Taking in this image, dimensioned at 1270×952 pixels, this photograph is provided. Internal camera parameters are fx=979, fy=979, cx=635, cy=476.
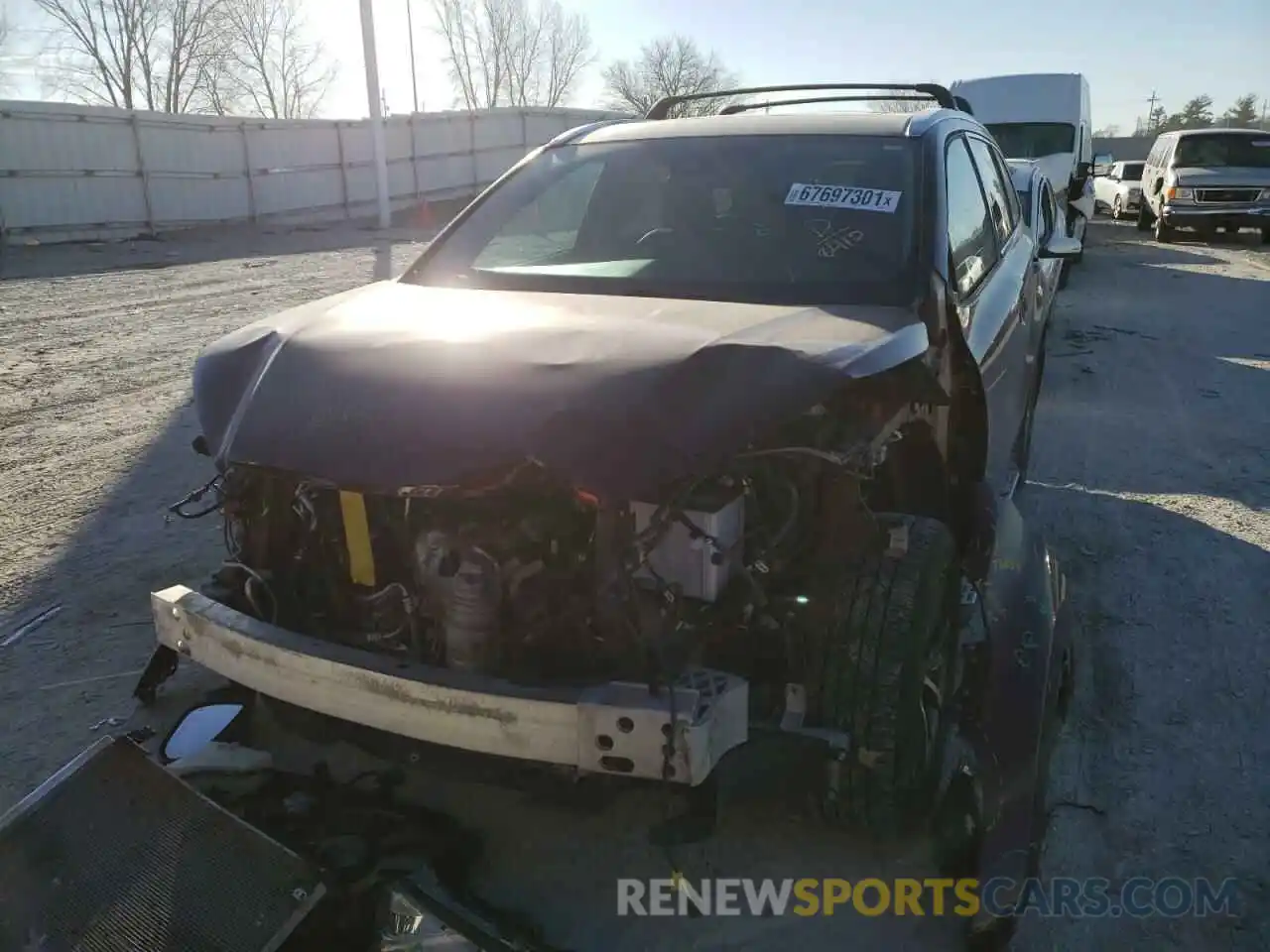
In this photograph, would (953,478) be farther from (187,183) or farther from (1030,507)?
(187,183)

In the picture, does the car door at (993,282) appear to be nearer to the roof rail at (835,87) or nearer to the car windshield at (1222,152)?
the roof rail at (835,87)

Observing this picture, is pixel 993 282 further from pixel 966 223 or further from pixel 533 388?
pixel 533 388

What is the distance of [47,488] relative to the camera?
5.11 m

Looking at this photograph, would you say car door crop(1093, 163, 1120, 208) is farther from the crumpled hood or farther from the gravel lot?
the crumpled hood

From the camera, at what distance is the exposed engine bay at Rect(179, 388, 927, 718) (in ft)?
6.97

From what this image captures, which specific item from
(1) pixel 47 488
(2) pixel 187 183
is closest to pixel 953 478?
(1) pixel 47 488

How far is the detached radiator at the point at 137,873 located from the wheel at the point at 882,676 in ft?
3.85

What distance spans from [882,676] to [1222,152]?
18.3 m

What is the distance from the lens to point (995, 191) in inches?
175

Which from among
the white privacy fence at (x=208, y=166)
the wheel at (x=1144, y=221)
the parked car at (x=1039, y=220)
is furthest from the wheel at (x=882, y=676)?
the wheel at (x=1144, y=221)

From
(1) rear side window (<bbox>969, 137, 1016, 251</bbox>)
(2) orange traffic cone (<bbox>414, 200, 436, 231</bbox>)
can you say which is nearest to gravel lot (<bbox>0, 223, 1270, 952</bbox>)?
(1) rear side window (<bbox>969, 137, 1016, 251</bbox>)

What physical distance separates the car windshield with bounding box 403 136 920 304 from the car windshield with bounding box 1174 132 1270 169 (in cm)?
1652

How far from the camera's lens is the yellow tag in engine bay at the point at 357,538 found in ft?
7.71

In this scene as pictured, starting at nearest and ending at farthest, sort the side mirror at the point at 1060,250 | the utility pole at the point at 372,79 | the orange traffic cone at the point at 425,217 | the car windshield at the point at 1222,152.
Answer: the side mirror at the point at 1060,250, the car windshield at the point at 1222,152, the utility pole at the point at 372,79, the orange traffic cone at the point at 425,217
